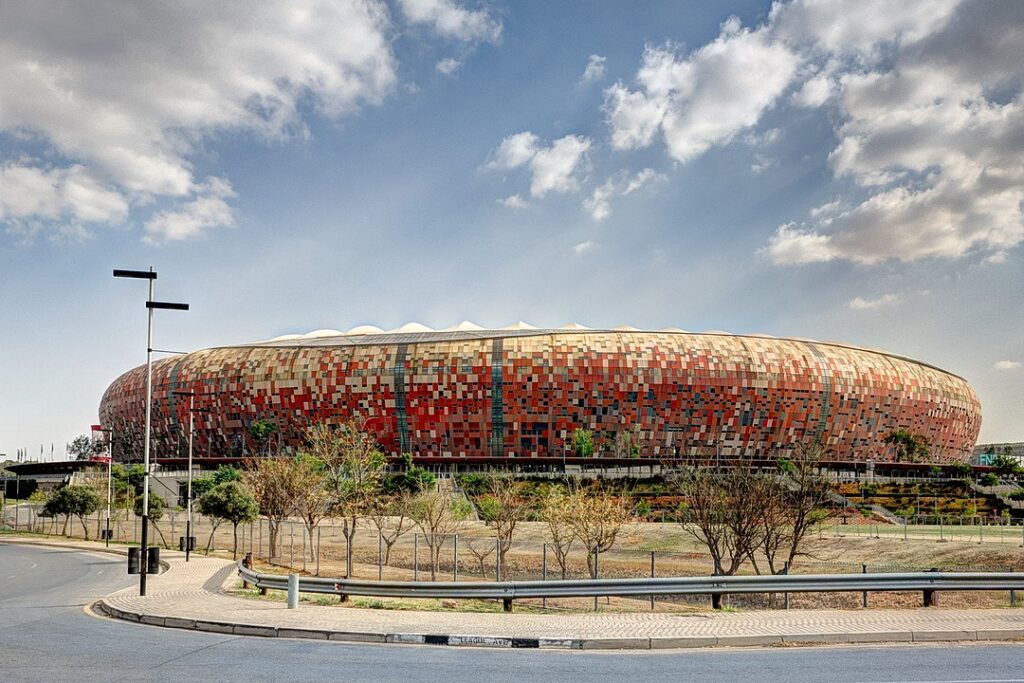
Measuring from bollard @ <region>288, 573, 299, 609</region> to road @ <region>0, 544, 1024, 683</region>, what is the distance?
2931 millimetres

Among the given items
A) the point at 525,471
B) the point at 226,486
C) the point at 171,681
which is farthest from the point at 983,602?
the point at 525,471

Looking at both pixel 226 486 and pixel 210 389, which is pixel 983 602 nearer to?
pixel 226 486

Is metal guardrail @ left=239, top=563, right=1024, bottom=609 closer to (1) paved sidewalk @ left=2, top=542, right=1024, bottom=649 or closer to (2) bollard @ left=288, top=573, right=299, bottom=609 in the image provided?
(1) paved sidewalk @ left=2, top=542, right=1024, bottom=649

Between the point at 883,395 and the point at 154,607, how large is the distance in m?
102

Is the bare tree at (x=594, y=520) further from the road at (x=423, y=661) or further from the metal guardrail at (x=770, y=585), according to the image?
the road at (x=423, y=661)

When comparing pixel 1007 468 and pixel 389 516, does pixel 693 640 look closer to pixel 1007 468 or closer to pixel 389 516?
pixel 389 516

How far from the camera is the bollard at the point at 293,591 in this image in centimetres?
1817

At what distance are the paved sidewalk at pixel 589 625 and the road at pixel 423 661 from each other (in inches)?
22.1

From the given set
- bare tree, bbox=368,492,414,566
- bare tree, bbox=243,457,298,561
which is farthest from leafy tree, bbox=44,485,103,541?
bare tree, bbox=368,492,414,566

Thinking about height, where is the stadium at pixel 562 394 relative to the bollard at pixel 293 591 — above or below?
above

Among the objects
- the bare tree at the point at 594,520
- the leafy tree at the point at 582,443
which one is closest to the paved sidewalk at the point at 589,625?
the bare tree at the point at 594,520

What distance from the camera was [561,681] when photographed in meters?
10.9

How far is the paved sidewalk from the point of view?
→ 1400cm

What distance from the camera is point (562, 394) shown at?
314 feet
